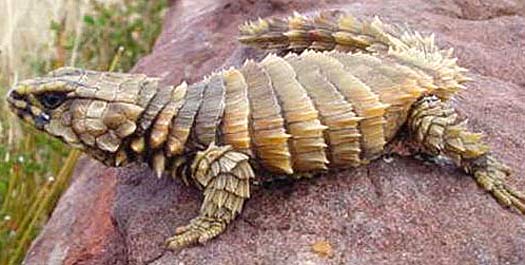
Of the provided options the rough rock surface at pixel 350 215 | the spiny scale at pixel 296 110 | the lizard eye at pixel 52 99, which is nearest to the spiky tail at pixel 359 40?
the spiny scale at pixel 296 110

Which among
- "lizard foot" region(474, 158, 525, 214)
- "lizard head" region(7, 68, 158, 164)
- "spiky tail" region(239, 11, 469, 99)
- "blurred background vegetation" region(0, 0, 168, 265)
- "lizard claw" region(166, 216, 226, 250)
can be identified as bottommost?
"blurred background vegetation" region(0, 0, 168, 265)

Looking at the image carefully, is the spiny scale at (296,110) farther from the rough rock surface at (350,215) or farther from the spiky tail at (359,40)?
the rough rock surface at (350,215)

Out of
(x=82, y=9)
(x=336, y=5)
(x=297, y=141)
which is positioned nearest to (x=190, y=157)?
(x=297, y=141)

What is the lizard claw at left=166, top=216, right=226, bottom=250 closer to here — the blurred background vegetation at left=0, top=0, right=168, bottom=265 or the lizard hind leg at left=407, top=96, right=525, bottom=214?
the lizard hind leg at left=407, top=96, right=525, bottom=214

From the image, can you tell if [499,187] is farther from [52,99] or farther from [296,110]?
[52,99]

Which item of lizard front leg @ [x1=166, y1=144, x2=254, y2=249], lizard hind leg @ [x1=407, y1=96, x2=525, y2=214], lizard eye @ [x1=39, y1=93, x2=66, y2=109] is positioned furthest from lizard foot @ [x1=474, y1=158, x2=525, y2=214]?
lizard eye @ [x1=39, y1=93, x2=66, y2=109]

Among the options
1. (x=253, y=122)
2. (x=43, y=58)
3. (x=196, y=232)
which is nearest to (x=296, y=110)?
(x=253, y=122)
